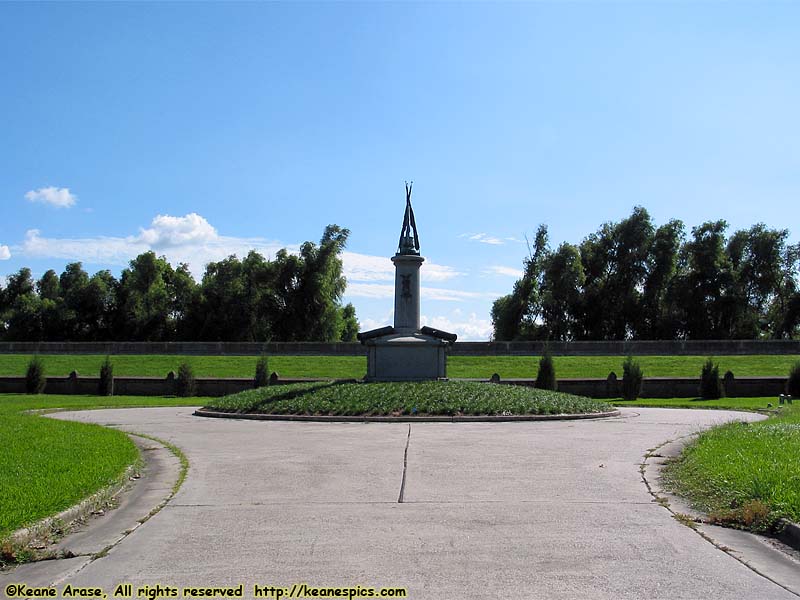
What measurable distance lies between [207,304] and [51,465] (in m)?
75.2

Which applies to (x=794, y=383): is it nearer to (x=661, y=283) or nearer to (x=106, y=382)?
(x=106, y=382)

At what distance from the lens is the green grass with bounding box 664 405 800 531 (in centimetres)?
784

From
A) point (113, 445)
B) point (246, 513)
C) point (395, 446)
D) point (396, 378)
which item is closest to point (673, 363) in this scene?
point (396, 378)

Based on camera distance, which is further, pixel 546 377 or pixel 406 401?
pixel 546 377

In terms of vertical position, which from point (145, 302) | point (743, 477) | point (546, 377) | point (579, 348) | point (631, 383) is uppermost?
point (145, 302)

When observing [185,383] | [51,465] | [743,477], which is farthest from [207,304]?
[743,477]

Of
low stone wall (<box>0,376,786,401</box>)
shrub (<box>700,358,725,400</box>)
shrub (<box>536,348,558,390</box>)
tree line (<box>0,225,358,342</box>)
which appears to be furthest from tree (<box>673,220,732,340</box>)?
shrub (<box>536,348,558,390</box>)

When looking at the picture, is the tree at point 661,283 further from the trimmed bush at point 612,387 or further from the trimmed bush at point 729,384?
the trimmed bush at point 612,387

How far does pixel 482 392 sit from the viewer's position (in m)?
22.9

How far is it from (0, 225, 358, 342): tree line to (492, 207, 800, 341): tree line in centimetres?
1901

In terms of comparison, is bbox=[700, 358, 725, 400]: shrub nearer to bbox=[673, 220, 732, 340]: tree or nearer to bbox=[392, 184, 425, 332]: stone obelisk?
bbox=[392, 184, 425, 332]: stone obelisk

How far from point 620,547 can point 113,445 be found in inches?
379

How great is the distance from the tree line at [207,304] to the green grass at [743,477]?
6729cm

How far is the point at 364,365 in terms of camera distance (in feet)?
160
